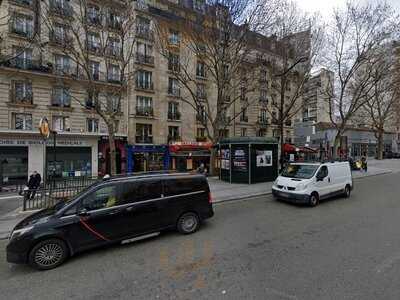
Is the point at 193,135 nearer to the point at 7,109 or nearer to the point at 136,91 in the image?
the point at 136,91

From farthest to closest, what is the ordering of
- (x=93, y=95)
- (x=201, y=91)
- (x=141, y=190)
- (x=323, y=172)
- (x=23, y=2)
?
(x=201, y=91) < (x=23, y=2) < (x=93, y=95) < (x=323, y=172) < (x=141, y=190)

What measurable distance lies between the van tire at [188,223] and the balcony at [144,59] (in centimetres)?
2076

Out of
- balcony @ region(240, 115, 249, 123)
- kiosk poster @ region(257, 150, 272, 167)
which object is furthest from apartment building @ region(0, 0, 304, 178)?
kiosk poster @ region(257, 150, 272, 167)

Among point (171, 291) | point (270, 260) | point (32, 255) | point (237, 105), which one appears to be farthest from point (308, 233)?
point (237, 105)

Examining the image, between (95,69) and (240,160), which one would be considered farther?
(95,69)

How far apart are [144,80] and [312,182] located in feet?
65.8

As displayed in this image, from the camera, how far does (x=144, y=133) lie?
24.4m

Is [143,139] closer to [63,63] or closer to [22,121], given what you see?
[63,63]

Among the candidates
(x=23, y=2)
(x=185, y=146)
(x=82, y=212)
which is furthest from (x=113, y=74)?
(x=82, y=212)

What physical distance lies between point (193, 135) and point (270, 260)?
75.3 feet

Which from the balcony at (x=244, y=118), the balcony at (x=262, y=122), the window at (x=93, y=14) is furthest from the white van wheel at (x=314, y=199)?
the balcony at (x=262, y=122)

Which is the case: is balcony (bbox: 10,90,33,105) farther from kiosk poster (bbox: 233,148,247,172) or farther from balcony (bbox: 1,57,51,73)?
kiosk poster (bbox: 233,148,247,172)

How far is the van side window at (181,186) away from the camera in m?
6.45

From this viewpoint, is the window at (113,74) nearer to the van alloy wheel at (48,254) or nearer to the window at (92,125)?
the window at (92,125)
